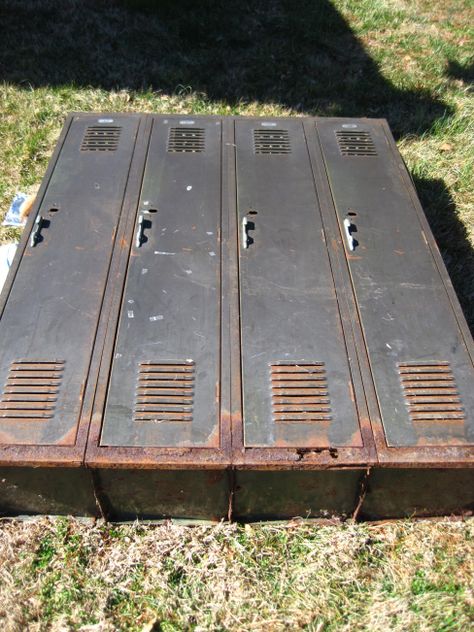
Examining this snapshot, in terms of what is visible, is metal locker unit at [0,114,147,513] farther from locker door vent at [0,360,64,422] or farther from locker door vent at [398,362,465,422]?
locker door vent at [398,362,465,422]

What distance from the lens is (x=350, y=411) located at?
92.1 inches

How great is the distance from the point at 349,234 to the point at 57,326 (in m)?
1.47

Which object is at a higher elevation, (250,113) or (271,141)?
(271,141)

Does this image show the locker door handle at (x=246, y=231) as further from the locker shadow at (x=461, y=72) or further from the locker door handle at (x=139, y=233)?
the locker shadow at (x=461, y=72)

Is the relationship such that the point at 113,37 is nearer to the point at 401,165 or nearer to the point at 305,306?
the point at 401,165

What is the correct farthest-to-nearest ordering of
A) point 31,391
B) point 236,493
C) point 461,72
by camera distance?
point 461,72, point 236,493, point 31,391

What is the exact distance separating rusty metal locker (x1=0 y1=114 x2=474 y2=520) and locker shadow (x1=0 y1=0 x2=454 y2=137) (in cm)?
246

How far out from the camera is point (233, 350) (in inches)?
98.3

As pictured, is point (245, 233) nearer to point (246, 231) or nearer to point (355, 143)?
point (246, 231)

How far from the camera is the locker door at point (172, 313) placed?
2.30 m

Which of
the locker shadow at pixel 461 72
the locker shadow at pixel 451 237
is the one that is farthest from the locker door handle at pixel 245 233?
the locker shadow at pixel 461 72

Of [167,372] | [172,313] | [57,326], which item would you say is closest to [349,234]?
[172,313]

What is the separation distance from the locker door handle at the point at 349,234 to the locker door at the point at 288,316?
0.40ft

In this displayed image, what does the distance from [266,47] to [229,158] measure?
3.33 metres
